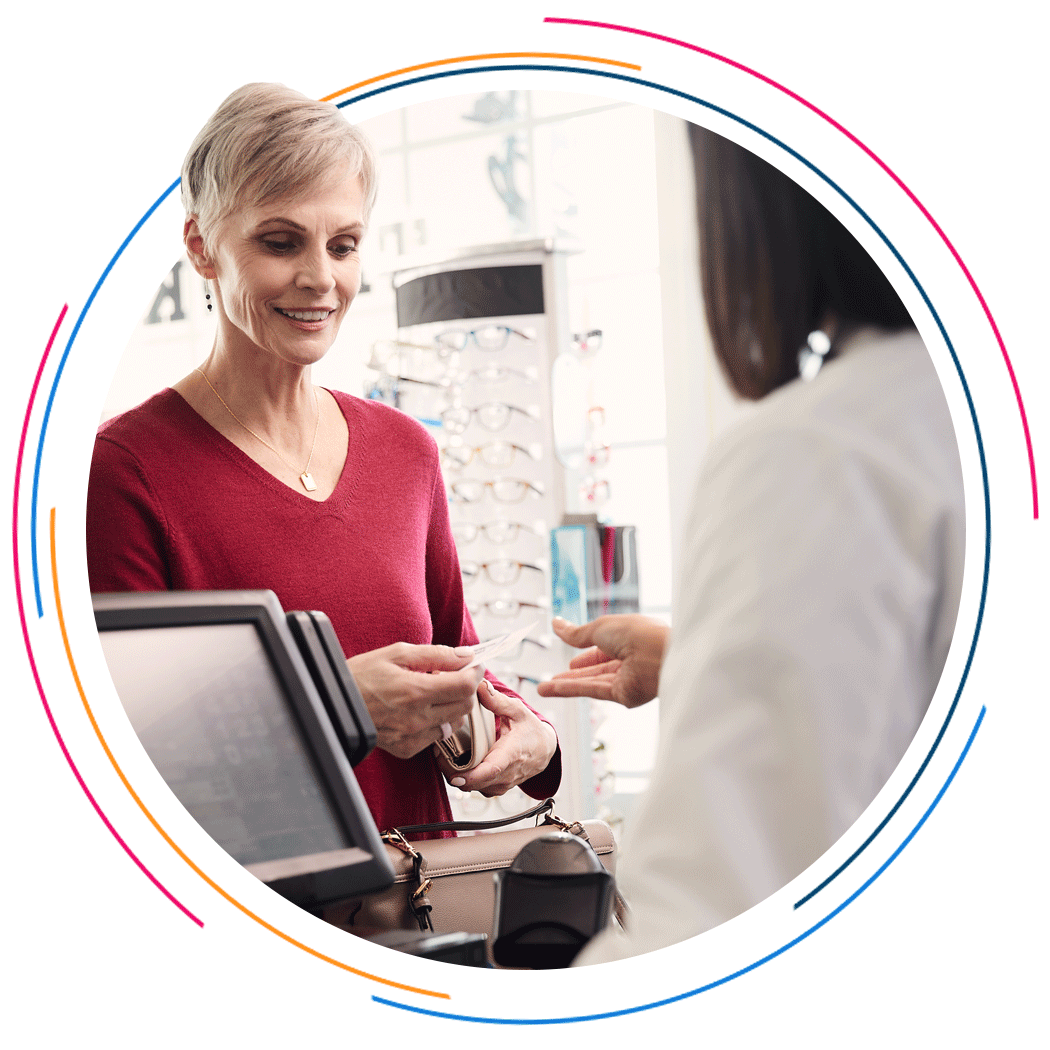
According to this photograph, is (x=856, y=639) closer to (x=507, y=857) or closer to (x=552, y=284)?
(x=507, y=857)

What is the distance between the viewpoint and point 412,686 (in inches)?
31.8

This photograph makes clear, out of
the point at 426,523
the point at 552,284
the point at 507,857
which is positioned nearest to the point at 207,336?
the point at 552,284

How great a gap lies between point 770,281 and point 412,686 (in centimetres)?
48

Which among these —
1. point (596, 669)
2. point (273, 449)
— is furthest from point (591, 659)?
point (273, 449)

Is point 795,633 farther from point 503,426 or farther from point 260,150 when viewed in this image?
point 503,426

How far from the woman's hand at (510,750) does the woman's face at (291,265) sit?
1.39 feet

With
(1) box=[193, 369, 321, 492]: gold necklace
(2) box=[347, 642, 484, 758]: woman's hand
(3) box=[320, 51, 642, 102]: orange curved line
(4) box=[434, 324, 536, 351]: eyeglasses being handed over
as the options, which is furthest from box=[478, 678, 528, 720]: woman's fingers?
(4) box=[434, 324, 536, 351]: eyeglasses being handed over

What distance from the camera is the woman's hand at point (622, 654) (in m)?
0.75

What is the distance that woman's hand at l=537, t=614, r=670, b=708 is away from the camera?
0.75 meters

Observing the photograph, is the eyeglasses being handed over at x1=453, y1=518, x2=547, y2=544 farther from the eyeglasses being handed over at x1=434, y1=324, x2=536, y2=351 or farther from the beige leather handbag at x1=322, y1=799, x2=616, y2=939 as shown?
the beige leather handbag at x1=322, y1=799, x2=616, y2=939

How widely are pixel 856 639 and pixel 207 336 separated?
4075 mm

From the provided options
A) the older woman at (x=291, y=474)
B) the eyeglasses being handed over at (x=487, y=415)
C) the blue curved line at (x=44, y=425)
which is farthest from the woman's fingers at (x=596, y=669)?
the eyeglasses being handed over at (x=487, y=415)

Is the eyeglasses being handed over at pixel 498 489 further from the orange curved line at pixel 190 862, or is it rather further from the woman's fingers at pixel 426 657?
the orange curved line at pixel 190 862

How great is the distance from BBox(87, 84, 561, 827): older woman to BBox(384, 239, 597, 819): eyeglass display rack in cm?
139
